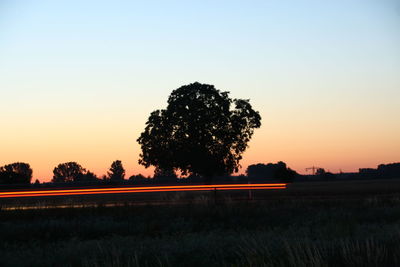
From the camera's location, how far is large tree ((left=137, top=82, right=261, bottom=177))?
5366 cm

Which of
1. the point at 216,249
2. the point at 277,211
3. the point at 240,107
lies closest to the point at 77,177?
the point at 240,107

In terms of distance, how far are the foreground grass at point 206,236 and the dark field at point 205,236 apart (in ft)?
0.10

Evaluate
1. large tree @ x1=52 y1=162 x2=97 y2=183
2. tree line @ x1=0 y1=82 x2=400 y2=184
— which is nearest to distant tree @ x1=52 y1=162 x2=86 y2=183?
large tree @ x1=52 y1=162 x2=97 y2=183

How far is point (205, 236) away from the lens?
20.2m

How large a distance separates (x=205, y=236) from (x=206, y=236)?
477 millimetres

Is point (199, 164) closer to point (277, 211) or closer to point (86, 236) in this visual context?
point (277, 211)

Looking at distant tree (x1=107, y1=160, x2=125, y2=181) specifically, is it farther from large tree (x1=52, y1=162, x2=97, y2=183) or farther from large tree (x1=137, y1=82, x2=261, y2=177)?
large tree (x1=137, y1=82, x2=261, y2=177)

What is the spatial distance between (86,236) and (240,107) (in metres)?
34.0

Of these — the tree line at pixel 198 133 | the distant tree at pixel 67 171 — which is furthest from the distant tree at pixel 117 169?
the tree line at pixel 198 133

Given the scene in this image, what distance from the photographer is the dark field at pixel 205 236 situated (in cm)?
1362

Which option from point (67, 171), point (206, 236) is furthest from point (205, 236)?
point (67, 171)

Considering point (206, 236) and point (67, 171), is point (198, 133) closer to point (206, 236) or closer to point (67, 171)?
point (206, 236)

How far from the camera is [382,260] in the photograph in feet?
41.2

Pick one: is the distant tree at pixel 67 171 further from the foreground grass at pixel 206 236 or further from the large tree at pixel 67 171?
the foreground grass at pixel 206 236
